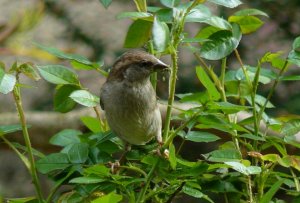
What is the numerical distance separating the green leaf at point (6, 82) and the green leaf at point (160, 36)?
0.23 metres

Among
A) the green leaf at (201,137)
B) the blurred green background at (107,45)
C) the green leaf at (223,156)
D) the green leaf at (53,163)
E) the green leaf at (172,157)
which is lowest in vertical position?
the blurred green background at (107,45)

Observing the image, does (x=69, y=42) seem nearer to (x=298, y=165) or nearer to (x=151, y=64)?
(x=151, y=64)

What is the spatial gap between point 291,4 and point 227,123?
2.02 m

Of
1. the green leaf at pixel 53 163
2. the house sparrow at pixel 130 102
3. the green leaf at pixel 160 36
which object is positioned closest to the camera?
the green leaf at pixel 160 36

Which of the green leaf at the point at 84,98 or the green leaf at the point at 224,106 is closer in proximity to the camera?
the green leaf at the point at 224,106

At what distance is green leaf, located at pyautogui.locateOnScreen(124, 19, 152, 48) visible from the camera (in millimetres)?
1062

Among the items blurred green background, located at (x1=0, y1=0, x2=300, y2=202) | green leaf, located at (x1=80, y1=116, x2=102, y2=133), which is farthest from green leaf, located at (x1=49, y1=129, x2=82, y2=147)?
blurred green background, located at (x1=0, y1=0, x2=300, y2=202)

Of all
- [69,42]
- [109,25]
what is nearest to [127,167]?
[69,42]

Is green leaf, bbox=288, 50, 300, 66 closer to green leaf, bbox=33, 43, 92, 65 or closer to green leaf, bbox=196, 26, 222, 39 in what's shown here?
green leaf, bbox=196, 26, 222, 39

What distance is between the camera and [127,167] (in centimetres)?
104

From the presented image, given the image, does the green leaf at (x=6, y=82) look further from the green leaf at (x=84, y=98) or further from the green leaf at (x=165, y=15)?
the green leaf at (x=165, y=15)

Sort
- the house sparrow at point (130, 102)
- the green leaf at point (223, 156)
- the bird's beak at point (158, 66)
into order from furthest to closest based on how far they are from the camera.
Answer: the house sparrow at point (130, 102) → the bird's beak at point (158, 66) → the green leaf at point (223, 156)

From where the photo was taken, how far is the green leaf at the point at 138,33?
1062 millimetres

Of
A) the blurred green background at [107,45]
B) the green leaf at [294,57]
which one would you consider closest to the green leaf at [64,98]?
the green leaf at [294,57]
